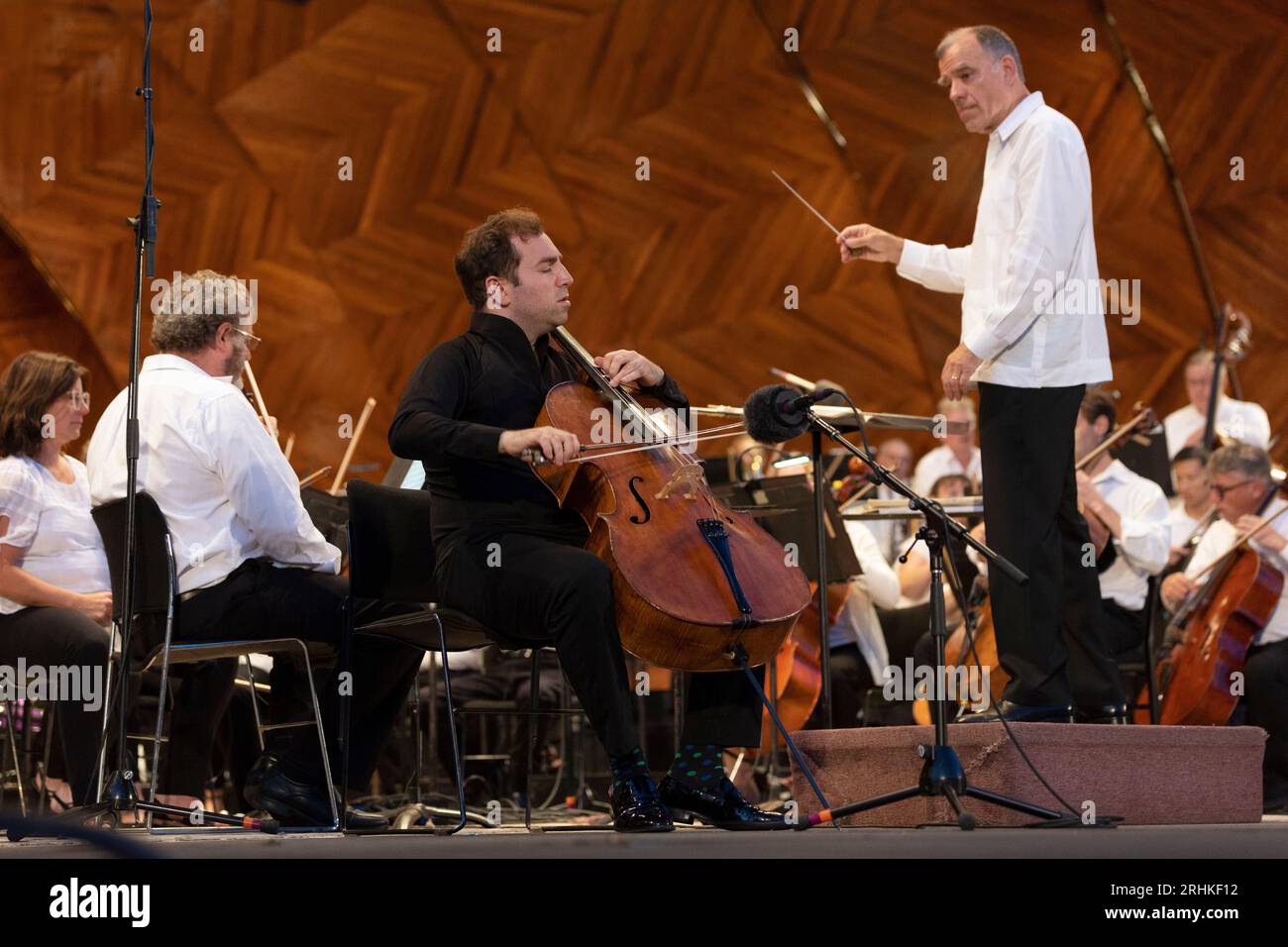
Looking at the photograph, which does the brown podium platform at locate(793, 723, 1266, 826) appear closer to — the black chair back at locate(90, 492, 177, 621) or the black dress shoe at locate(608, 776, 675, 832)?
the black dress shoe at locate(608, 776, 675, 832)

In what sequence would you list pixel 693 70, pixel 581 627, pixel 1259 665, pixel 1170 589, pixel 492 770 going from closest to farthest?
pixel 581 627, pixel 1259 665, pixel 1170 589, pixel 492 770, pixel 693 70

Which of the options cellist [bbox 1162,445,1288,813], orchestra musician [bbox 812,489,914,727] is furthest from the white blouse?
cellist [bbox 1162,445,1288,813]

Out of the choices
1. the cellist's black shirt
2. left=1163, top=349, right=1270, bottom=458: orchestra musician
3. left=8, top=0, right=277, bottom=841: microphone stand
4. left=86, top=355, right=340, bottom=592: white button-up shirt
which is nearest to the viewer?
left=8, top=0, right=277, bottom=841: microphone stand

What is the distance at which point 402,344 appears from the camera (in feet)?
29.8

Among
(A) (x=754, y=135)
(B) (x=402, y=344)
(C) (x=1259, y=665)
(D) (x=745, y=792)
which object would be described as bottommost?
(D) (x=745, y=792)

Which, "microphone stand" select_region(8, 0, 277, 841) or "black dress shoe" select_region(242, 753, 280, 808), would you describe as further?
"black dress shoe" select_region(242, 753, 280, 808)

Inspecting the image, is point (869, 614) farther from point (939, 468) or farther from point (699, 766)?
point (699, 766)

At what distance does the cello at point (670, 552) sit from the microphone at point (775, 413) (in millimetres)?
226

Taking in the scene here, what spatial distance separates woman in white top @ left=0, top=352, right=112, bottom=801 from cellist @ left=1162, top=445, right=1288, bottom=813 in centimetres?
353

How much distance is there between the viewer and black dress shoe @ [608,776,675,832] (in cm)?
319

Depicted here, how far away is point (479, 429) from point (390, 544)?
1.80ft
